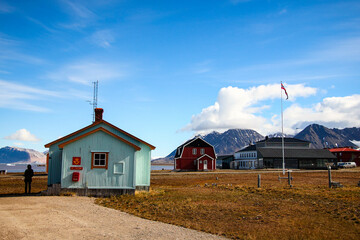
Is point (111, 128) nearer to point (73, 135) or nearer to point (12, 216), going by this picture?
point (73, 135)

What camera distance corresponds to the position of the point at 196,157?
77875 millimetres

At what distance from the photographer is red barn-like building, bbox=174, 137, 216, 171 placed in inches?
3022

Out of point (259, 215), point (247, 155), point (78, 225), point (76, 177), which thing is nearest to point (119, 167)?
point (76, 177)

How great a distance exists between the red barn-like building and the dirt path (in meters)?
60.1

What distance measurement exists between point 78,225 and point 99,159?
11278 millimetres

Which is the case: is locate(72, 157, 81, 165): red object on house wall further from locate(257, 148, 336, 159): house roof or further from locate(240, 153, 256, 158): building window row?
locate(240, 153, 256, 158): building window row

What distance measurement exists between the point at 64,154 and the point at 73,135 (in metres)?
2.82

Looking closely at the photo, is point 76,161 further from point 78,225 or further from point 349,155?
point 349,155

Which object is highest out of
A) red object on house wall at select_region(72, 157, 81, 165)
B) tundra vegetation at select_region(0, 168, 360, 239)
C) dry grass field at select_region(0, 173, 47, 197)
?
red object on house wall at select_region(72, 157, 81, 165)

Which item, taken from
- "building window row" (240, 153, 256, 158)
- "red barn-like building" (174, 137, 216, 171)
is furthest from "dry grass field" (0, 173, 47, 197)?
"building window row" (240, 153, 256, 158)

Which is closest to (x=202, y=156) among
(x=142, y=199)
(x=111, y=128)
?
(x=111, y=128)

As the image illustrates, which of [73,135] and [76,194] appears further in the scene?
[73,135]

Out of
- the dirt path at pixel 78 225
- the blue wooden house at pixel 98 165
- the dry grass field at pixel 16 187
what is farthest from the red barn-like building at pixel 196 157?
the dirt path at pixel 78 225

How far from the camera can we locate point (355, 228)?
12.6 meters
